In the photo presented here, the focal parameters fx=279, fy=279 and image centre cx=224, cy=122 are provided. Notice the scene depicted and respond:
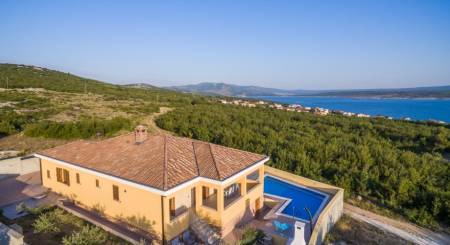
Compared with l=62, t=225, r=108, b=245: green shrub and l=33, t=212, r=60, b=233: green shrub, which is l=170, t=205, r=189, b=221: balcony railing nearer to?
l=62, t=225, r=108, b=245: green shrub

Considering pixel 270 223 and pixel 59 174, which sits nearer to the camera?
pixel 270 223

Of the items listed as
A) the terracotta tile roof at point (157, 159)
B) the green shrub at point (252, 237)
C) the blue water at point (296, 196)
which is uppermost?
the terracotta tile roof at point (157, 159)

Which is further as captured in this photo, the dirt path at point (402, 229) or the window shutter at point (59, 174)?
the window shutter at point (59, 174)

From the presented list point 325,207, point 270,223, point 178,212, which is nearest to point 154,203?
point 178,212

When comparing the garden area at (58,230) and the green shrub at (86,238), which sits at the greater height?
the green shrub at (86,238)

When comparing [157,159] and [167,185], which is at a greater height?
[157,159]

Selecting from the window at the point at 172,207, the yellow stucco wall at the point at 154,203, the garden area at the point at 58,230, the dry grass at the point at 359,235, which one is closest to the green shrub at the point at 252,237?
the yellow stucco wall at the point at 154,203

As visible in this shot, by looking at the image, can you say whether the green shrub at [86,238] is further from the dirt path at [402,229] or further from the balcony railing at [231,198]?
the dirt path at [402,229]

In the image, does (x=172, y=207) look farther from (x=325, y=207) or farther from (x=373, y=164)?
(x=373, y=164)
